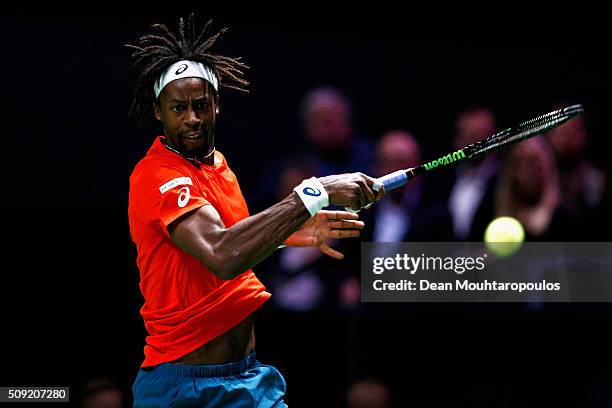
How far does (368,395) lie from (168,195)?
2476mm

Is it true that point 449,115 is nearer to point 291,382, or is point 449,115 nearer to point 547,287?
point 547,287

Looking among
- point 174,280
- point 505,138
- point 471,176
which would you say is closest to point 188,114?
point 174,280

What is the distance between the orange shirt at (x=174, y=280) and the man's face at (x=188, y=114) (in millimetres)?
107

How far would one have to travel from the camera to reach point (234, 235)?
321 cm

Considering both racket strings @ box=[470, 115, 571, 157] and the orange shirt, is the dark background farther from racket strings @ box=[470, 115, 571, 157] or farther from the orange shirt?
the orange shirt

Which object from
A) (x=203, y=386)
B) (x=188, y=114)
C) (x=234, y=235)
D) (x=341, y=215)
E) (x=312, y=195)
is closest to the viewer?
(x=234, y=235)

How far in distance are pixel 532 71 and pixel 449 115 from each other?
0.56m

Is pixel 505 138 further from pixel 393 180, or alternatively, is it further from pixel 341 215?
pixel 341 215

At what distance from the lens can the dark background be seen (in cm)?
538

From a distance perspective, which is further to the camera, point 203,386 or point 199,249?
point 203,386

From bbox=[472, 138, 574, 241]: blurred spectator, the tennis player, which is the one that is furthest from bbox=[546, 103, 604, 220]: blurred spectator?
the tennis player

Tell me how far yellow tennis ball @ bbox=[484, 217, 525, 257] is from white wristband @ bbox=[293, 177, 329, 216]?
7.66 feet
